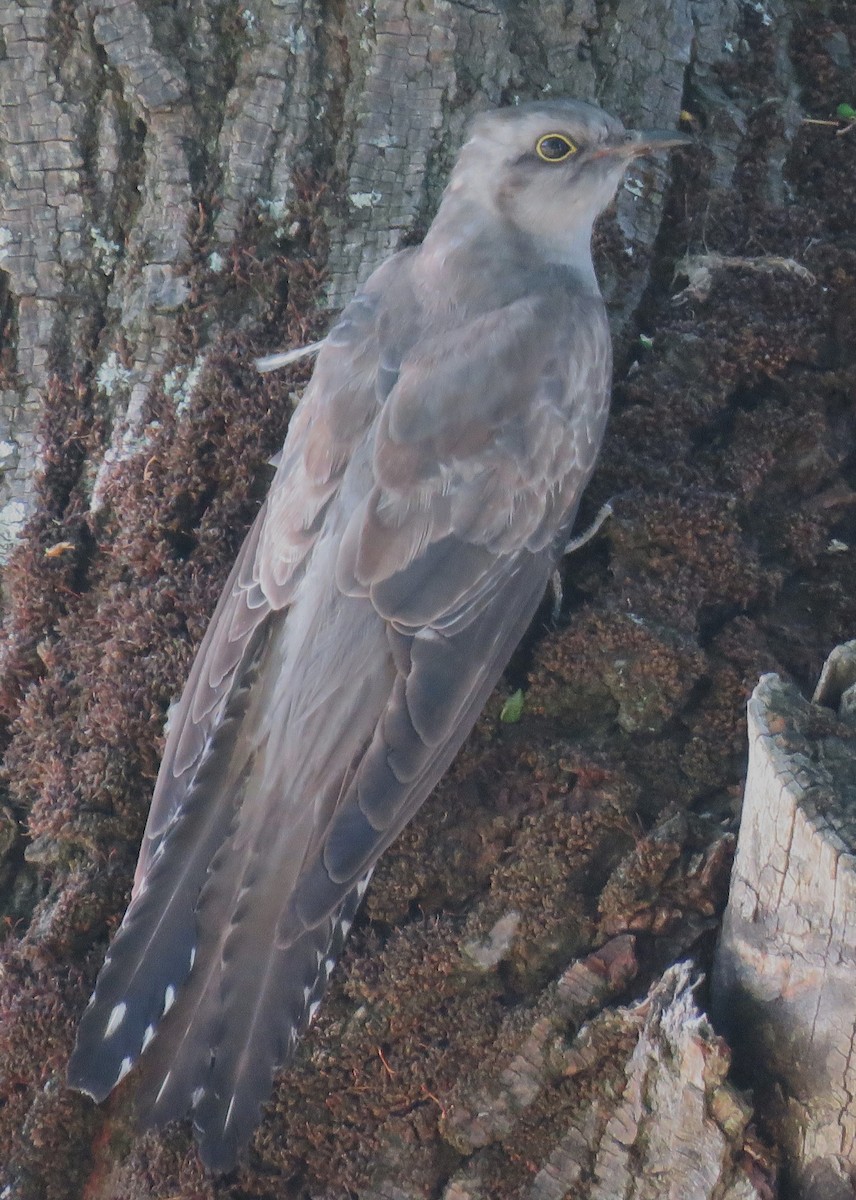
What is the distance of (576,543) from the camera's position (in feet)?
11.4

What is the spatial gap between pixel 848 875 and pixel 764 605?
4.18 feet

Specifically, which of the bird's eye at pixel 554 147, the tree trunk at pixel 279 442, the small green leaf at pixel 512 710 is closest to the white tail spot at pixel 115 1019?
the tree trunk at pixel 279 442

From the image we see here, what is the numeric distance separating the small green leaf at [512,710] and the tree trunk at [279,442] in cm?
2

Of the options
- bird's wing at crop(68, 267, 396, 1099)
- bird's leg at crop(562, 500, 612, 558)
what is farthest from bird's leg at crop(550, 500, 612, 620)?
bird's wing at crop(68, 267, 396, 1099)

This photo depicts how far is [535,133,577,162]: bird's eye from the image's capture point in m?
3.79

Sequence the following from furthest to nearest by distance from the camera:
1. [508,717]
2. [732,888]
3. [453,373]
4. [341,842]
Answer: [453,373]
[508,717]
[341,842]
[732,888]

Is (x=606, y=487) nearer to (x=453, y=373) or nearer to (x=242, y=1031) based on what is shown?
(x=453, y=373)

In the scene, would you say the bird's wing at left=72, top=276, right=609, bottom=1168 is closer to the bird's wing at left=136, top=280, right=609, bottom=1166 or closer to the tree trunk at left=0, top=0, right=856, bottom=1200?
the bird's wing at left=136, top=280, right=609, bottom=1166

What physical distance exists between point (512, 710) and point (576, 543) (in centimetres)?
55

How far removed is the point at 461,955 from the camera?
278cm

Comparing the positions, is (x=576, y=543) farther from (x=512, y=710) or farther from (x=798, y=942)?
(x=798, y=942)

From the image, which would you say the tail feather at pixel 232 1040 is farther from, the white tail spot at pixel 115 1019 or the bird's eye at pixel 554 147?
the bird's eye at pixel 554 147

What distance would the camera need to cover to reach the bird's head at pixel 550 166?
3.68 metres

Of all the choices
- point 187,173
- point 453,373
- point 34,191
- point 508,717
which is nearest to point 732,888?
point 508,717
